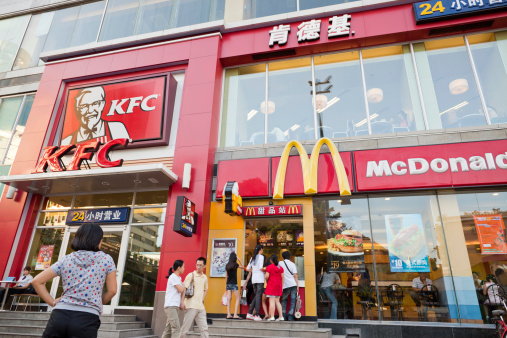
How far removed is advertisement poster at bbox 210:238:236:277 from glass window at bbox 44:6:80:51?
465 inches

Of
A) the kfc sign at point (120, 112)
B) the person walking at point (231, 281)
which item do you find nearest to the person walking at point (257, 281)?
the person walking at point (231, 281)

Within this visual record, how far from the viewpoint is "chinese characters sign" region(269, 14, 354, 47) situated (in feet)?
38.7

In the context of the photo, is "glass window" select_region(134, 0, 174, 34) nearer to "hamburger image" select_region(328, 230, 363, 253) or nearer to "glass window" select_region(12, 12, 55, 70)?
"glass window" select_region(12, 12, 55, 70)

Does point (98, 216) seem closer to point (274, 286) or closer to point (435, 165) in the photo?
point (274, 286)

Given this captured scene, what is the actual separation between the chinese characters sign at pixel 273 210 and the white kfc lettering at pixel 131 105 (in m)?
5.35

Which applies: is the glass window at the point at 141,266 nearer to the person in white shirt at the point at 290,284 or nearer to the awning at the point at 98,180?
the awning at the point at 98,180

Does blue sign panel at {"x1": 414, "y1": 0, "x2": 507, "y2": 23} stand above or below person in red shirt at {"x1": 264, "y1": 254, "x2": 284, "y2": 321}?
Result: above

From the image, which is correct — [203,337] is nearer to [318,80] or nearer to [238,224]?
[238,224]

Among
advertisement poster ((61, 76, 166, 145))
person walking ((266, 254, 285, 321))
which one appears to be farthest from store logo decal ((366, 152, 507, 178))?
advertisement poster ((61, 76, 166, 145))

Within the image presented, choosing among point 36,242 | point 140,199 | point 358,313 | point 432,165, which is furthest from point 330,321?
point 36,242

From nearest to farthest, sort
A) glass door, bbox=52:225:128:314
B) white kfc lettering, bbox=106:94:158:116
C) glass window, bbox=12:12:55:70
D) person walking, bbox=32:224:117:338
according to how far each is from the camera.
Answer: person walking, bbox=32:224:117:338
glass door, bbox=52:225:128:314
white kfc lettering, bbox=106:94:158:116
glass window, bbox=12:12:55:70

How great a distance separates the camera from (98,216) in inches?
465

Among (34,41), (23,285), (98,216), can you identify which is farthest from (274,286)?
(34,41)

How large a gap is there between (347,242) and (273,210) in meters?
2.32
